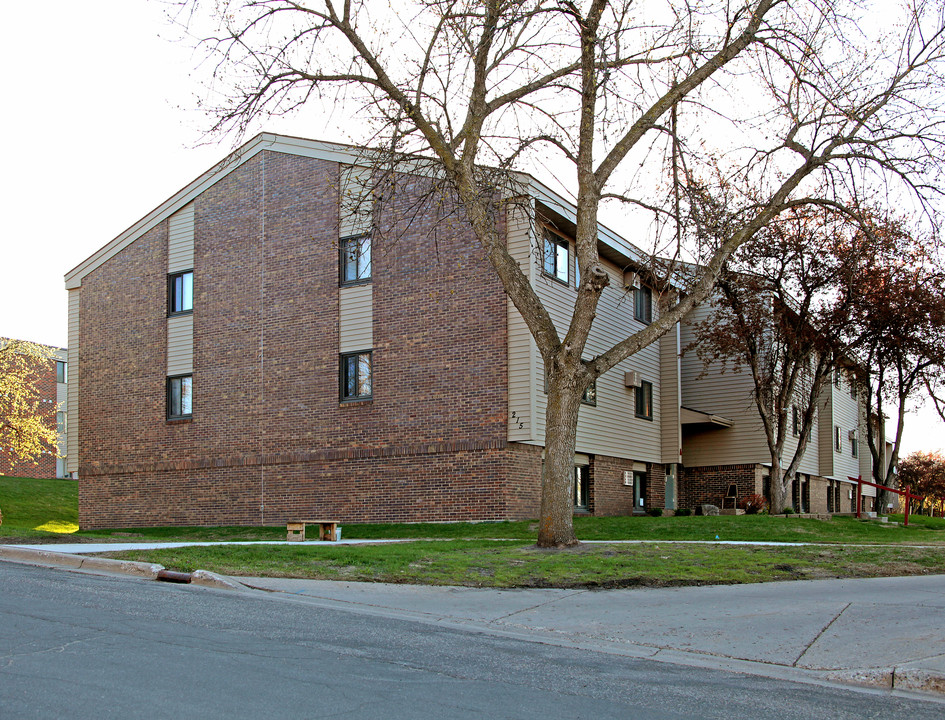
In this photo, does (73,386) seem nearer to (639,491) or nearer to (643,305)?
(639,491)

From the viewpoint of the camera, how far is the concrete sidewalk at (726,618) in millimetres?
7977

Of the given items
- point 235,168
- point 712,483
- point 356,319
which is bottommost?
point 712,483

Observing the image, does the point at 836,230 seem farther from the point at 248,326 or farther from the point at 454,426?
the point at 248,326

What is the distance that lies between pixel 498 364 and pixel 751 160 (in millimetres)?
7932

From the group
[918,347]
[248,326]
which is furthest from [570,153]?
[918,347]

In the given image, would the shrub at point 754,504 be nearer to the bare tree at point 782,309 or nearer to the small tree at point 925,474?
the bare tree at point 782,309

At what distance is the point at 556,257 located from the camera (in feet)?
80.4

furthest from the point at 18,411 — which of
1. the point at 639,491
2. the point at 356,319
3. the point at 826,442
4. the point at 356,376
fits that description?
the point at 826,442

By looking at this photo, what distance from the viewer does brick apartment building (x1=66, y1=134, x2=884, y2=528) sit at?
74.9 ft

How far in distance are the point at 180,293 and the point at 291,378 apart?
5.08m

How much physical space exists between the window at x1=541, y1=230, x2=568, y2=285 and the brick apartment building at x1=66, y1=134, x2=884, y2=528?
0.28 ft

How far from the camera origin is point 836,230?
824 inches

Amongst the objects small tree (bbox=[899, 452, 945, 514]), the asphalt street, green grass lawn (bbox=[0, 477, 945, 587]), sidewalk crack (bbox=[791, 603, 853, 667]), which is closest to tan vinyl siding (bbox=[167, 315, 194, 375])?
green grass lawn (bbox=[0, 477, 945, 587])

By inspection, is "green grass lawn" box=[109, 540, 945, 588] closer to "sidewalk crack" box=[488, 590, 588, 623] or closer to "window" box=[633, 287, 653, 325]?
"sidewalk crack" box=[488, 590, 588, 623]
